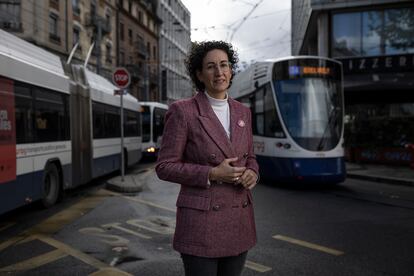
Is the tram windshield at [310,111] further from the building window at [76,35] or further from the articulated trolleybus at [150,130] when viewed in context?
the building window at [76,35]

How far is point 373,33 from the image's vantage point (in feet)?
83.8

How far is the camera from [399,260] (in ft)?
17.8

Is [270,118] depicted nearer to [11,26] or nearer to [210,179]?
[210,179]

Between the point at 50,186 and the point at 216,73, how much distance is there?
7763 millimetres

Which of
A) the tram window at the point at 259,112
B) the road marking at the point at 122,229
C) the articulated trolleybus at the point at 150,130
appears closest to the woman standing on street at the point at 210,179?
the road marking at the point at 122,229

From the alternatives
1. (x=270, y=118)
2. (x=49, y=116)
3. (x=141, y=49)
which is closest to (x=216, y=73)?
(x=49, y=116)

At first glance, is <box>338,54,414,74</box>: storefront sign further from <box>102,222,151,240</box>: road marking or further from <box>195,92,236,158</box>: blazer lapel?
<box>195,92,236,158</box>: blazer lapel

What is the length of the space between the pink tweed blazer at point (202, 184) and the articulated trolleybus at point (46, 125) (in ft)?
17.0

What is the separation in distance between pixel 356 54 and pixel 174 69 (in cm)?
4835

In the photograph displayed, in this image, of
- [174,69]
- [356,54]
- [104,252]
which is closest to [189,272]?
[104,252]

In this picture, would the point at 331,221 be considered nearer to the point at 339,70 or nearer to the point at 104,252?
the point at 104,252

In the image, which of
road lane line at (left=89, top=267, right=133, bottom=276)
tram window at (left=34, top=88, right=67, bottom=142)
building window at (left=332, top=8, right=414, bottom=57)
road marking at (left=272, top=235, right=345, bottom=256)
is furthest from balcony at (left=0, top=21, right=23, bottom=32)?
road lane line at (left=89, top=267, right=133, bottom=276)

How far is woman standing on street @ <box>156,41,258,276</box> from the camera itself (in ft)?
8.07

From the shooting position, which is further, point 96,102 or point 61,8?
point 61,8
